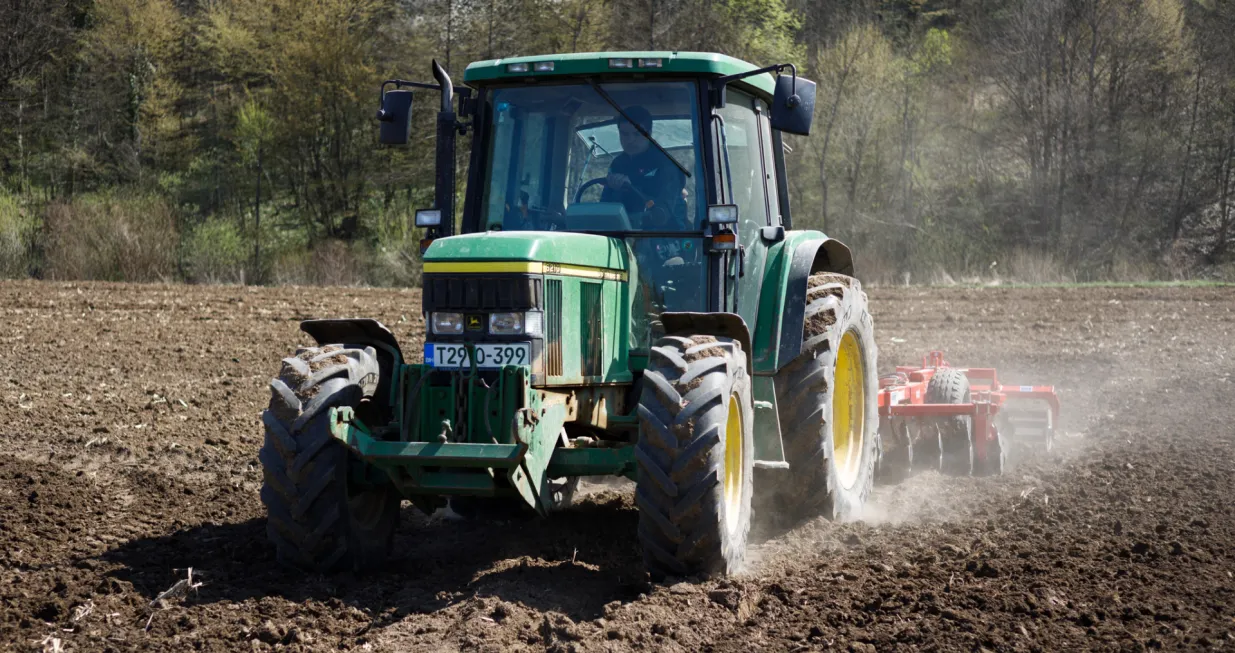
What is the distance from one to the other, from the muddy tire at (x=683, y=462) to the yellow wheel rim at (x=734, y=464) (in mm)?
345

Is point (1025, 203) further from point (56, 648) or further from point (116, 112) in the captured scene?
point (56, 648)

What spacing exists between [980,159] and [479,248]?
3649cm

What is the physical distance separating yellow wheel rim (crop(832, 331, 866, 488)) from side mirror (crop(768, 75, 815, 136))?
7.13 feet

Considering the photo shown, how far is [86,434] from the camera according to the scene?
944 cm

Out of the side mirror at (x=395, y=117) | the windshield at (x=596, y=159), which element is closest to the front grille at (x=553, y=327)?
the windshield at (x=596, y=159)

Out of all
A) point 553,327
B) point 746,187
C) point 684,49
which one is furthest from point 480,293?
point 684,49

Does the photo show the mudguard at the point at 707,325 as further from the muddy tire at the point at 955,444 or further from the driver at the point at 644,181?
the muddy tire at the point at 955,444

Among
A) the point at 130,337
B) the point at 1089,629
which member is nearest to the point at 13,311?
the point at 130,337

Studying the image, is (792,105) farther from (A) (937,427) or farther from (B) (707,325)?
(A) (937,427)

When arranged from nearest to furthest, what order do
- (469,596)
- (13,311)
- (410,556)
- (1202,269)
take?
(469,596) → (410,556) → (13,311) → (1202,269)

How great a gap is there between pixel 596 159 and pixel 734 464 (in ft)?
5.82

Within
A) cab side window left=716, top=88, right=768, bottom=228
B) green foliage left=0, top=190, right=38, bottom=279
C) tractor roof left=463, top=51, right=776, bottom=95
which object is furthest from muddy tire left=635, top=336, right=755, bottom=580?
green foliage left=0, top=190, right=38, bottom=279

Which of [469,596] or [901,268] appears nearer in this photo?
[469,596]

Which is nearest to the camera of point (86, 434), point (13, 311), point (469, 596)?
point (469, 596)
